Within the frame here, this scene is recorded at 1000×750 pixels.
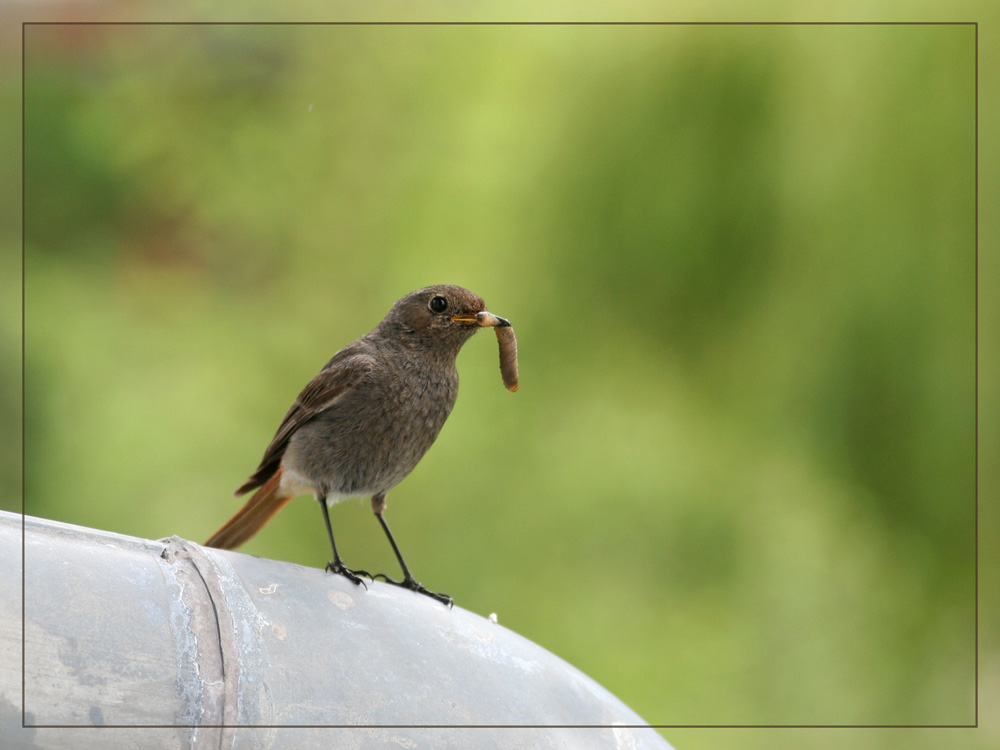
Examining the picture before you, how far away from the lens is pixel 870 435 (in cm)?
264

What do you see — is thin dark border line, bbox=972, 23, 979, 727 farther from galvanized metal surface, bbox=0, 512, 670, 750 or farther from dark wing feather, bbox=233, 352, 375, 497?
dark wing feather, bbox=233, 352, 375, 497

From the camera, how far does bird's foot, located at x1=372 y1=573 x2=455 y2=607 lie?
7.31 ft

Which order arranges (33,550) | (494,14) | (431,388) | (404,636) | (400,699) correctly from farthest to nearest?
(494,14), (431,388), (404,636), (400,699), (33,550)

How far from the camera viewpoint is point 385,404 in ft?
7.72

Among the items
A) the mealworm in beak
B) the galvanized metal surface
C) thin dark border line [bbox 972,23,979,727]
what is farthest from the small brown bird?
thin dark border line [bbox 972,23,979,727]

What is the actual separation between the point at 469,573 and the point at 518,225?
121 cm

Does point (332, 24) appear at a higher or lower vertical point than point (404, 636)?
higher

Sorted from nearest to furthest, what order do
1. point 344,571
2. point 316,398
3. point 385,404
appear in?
1. point 344,571
2. point 385,404
3. point 316,398

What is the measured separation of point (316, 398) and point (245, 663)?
1057mm

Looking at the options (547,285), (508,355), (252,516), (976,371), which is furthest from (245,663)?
(547,285)

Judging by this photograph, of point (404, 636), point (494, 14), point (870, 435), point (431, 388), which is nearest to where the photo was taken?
point (404, 636)

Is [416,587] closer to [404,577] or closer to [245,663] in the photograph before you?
[404,577]

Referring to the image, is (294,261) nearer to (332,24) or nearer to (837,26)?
(332,24)

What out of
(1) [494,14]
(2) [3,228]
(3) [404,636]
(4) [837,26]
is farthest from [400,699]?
(4) [837,26]
